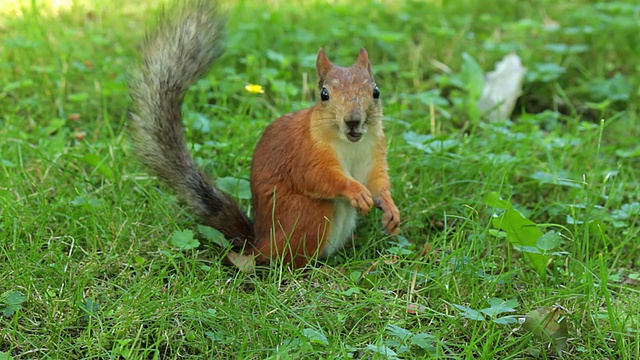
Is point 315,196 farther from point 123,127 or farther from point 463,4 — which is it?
point 463,4

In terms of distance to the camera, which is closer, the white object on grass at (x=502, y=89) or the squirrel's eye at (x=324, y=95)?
the squirrel's eye at (x=324, y=95)

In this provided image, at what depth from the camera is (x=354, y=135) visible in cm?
181

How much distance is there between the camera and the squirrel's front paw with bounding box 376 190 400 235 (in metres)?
1.90

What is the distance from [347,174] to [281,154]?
0.52 feet

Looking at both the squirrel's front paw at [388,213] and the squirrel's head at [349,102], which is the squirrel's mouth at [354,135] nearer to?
the squirrel's head at [349,102]

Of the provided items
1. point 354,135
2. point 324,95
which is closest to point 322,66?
point 324,95

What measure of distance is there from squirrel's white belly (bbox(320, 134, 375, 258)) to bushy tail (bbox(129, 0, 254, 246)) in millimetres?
208

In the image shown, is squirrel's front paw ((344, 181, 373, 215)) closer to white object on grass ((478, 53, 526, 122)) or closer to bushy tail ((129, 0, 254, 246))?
bushy tail ((129, 0, 254, 246))

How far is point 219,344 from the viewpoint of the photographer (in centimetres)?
156

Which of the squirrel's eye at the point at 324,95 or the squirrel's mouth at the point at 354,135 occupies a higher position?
the squirrel's eye at the point at 324,95

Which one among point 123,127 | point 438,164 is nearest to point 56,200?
point 123,127

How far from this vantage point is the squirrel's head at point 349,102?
180 centimetres

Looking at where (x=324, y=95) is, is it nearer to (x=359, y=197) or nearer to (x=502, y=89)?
(x=359, y=197)

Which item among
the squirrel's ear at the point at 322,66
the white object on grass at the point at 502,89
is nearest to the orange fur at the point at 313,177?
the squirrel's ear at the point at 322,66
